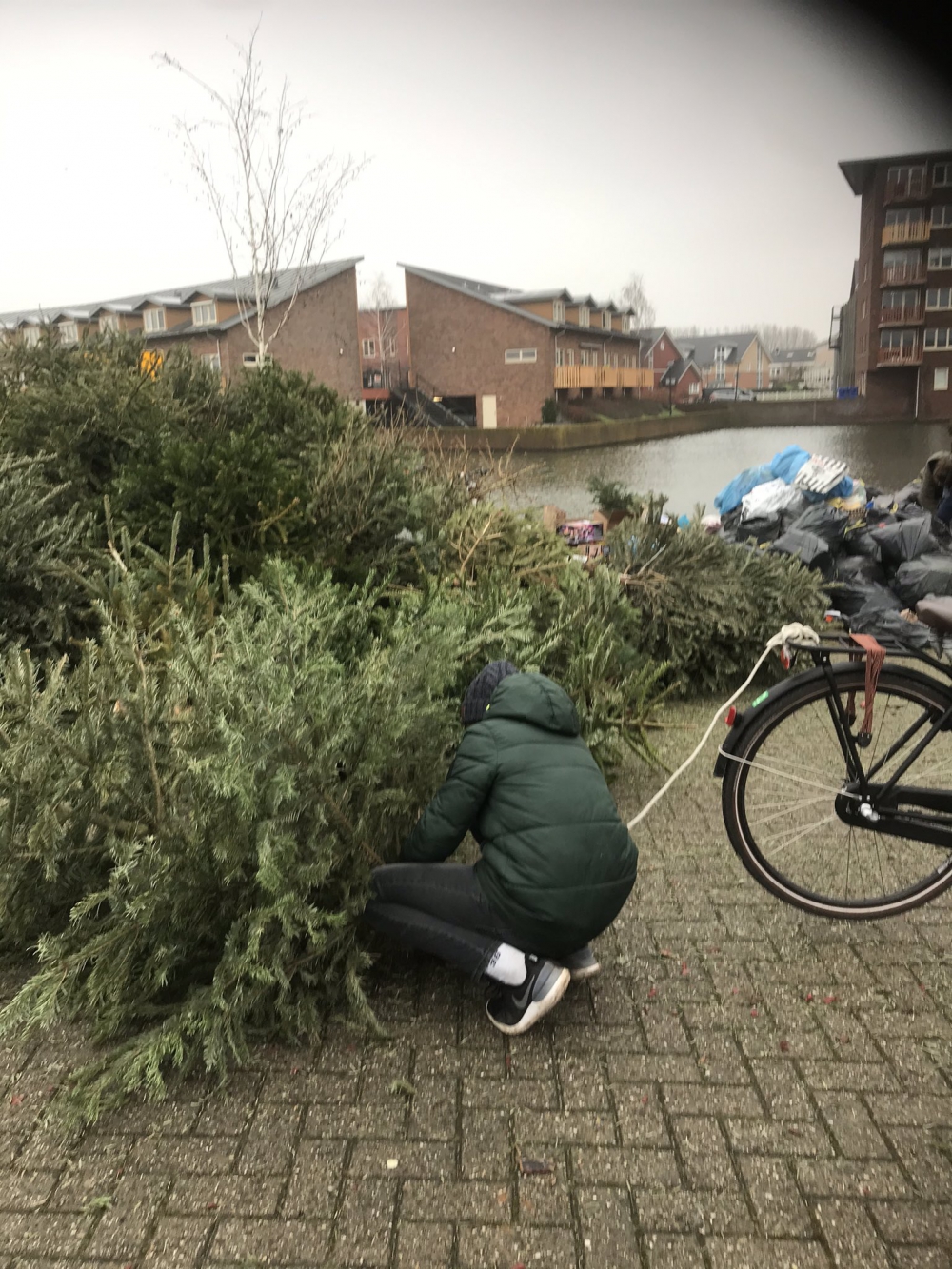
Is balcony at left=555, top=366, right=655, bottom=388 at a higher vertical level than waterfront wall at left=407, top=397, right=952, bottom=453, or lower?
higher

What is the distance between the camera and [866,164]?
2055 mm

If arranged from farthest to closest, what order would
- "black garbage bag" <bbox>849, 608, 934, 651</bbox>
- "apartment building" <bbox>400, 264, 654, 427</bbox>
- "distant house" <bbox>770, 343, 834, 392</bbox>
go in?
1. "apartment building" <bbox>400, 264, 654, 427</bbox>
2. "distant house" <bbox>770, 343, 834, 392</bbox>
3. "black garbage bag" <bbox>849, 608, 934, 651</bbox>

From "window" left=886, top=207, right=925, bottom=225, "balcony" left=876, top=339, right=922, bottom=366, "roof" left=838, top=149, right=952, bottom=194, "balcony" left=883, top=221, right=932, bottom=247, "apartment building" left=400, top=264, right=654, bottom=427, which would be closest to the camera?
"roof" left=838, top=149, right=952, bottom=194

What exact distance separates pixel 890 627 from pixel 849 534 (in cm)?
101

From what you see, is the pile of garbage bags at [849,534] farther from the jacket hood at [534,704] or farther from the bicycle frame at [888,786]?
the jacket hood at [534,704]

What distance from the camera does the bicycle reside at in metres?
3.02

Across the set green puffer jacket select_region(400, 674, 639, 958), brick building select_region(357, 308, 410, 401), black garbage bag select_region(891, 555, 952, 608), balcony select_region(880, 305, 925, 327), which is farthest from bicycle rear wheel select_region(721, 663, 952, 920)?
brick building select_region(357, 308, 410, 401)

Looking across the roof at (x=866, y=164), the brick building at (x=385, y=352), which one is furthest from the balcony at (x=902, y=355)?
the brick building at (x=385, y=352)

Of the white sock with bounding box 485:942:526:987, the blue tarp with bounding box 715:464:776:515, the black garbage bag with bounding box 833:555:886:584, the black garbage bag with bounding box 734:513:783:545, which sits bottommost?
the white sock with bounding box 485:942:526:987

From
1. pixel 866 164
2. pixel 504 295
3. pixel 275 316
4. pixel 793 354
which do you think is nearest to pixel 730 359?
pixel 793 354

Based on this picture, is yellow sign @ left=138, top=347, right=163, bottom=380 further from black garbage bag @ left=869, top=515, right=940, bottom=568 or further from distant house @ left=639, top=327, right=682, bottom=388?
black garbage bag @ left=869, top=515, right=940, bottom=568

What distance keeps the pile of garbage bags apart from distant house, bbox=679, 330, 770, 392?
77 centimetres

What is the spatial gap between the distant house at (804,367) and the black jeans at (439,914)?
17.9ft

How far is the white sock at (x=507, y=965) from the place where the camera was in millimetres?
2482
